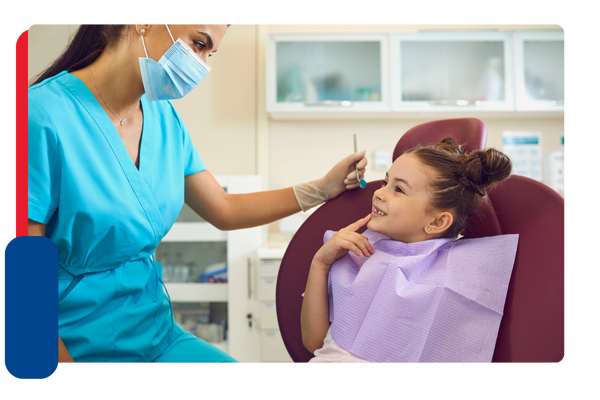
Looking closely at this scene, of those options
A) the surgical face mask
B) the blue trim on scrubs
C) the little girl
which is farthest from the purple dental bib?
the surgical face mask

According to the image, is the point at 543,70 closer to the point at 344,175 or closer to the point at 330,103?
the point at 344,175

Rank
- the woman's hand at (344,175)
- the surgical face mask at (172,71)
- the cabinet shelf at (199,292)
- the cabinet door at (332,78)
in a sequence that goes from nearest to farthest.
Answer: the surgical face mask at (172,71) < the woman's hand at (344,175) < the cabinet shelf at (199,292) < the cabinet door at (332,78)

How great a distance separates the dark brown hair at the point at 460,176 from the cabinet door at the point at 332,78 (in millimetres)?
647

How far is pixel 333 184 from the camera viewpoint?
Answer: 43.3 inches

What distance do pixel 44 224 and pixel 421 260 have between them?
0.83 metres

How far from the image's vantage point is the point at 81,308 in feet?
2.82

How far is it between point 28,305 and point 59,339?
14cm

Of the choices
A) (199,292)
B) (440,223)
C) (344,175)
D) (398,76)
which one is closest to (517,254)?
(440,223)

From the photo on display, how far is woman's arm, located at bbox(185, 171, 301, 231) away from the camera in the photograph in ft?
3.72

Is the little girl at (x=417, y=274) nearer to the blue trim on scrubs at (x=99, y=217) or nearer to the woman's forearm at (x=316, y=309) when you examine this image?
the woman's forearm at (x=316, y=309)

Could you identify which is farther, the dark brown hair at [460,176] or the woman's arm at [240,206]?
the woman's arm at [240,206]

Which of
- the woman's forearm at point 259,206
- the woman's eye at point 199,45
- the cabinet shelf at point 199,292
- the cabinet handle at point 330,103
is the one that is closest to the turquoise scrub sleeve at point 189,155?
the woman's forearm at point 259,206

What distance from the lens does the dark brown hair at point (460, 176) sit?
884 mm

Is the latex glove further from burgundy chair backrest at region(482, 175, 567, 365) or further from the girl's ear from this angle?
burgundy chair backrest at region(482, 175, 567, 365)
